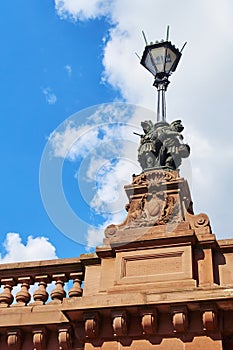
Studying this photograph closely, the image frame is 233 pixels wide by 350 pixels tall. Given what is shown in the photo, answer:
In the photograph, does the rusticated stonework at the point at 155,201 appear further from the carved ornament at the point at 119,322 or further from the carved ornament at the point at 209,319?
the carved ornament at the point at 209,319

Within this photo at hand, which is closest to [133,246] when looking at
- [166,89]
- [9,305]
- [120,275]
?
[120,275]

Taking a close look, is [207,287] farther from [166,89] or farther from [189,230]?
[166,89]

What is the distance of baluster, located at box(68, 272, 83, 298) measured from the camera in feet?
37.0

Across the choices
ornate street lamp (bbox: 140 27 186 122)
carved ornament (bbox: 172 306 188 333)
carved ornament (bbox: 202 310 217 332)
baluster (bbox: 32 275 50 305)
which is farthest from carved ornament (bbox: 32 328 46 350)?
ornate street lamp (bbox: 140 27 186 122)

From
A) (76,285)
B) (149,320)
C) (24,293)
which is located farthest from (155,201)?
(24,293)

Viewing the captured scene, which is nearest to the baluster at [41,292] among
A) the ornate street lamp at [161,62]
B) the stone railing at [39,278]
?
the stone railing at [39,278]

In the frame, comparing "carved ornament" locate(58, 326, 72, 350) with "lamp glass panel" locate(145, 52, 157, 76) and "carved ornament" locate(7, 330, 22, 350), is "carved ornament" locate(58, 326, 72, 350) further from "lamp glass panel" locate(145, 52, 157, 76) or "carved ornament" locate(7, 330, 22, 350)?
"lamp glass panel" locate(145, 52, 157, 76)

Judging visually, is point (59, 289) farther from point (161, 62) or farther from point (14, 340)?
point (161, 62)

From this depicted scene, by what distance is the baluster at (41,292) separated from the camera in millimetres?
11414

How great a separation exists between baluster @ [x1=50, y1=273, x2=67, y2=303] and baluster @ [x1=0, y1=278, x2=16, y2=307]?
825 millimetres

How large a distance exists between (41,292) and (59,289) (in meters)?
0.33

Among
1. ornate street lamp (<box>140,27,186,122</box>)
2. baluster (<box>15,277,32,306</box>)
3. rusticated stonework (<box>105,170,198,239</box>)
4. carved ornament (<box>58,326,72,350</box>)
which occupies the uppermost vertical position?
ornate street lamp (<box>140,27,186,122</box>)

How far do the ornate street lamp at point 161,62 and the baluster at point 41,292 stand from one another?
4.45 m

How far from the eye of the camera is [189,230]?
10906 millimetres
